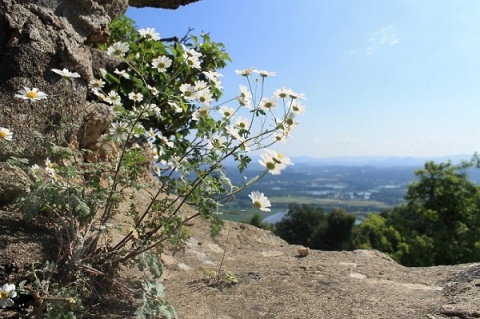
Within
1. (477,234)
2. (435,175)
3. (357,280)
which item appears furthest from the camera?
(435,175)

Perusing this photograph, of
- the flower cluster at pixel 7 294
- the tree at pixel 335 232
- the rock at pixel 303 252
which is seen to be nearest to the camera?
the flower cluster at pixel 7 294

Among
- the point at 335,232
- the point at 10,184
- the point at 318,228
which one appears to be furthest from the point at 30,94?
the point at 318,228

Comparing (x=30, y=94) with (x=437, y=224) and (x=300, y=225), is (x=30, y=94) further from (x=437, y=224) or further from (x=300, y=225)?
(x=300, y=225)

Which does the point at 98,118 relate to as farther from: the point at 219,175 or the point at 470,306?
the point at 470,306

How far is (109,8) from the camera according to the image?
14.1 feet

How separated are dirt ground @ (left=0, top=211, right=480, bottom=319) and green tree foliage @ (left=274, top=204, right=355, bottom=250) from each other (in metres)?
30.1

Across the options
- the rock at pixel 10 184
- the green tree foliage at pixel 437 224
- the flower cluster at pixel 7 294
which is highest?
the rock at pixel 10 184

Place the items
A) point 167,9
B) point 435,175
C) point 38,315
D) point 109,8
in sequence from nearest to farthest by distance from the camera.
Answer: point 38,315 → point 109,8 → point 167,9 → point 435,175

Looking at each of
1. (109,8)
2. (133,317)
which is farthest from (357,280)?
(109,8)

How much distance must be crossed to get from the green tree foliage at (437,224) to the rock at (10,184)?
18943 millimetres

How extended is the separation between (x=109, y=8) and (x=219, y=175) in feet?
8.62

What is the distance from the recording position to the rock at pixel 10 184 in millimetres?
2883

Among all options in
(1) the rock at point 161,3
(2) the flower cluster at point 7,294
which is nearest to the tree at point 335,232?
(1) the rock at point 161,3

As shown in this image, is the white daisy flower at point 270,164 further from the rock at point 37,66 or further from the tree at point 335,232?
the tree at point 335,232
